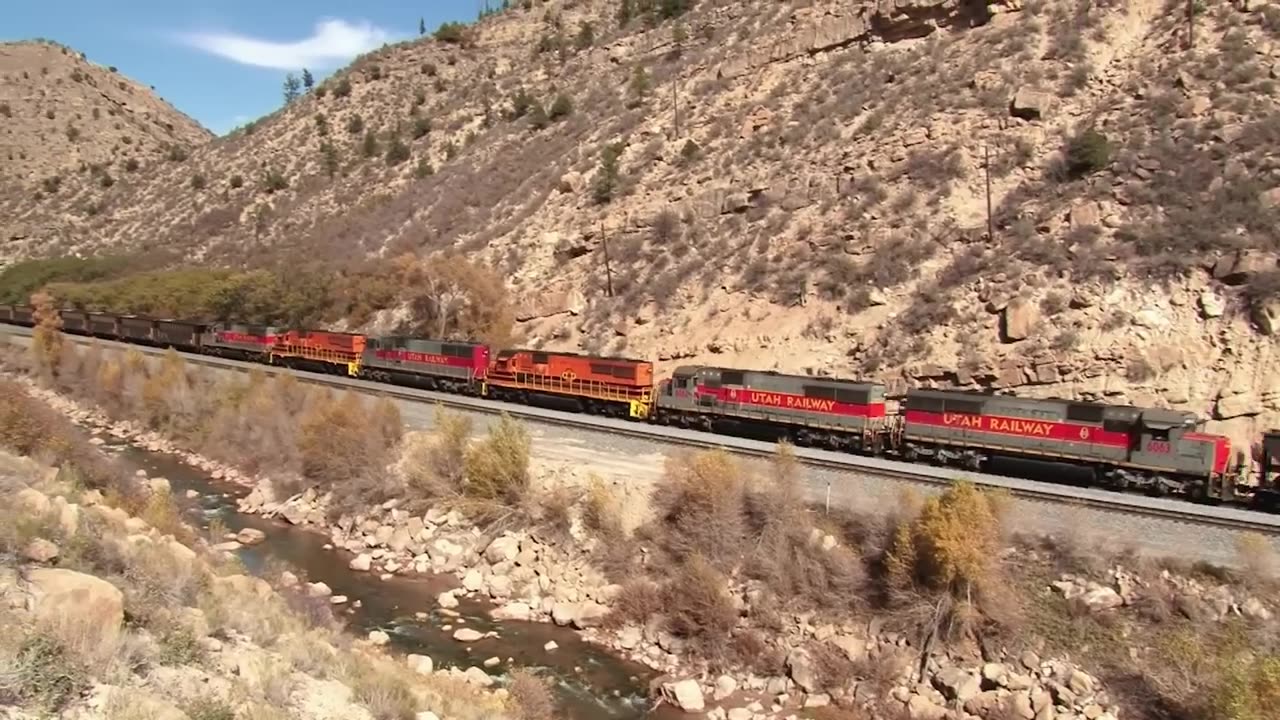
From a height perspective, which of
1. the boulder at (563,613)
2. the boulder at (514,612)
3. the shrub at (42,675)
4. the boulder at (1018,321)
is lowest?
the boulder at (514,612)

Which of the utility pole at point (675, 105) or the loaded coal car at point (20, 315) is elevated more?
the utility pole at point (675, 105)

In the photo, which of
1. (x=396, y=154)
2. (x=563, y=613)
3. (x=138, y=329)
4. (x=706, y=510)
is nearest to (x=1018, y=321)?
(x=706, y=510)

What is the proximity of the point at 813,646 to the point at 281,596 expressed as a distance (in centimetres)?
1262

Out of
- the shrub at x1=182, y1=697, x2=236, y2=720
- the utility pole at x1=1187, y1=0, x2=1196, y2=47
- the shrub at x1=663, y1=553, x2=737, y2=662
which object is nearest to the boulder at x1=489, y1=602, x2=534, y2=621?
the shrub at x1=663, y1=553, x2=737, y2=662

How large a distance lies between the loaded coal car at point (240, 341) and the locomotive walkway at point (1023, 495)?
2623 cm

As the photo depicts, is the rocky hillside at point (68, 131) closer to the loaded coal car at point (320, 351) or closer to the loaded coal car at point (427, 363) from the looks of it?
the loaded coal car at point (320, 351)

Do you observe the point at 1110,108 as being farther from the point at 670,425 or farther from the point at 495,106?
the point at 495,106

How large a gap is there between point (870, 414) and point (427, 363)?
2491cm

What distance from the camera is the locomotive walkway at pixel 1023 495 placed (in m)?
18.9

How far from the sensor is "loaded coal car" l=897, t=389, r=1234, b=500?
72.4 feet

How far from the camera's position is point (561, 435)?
1259 inches

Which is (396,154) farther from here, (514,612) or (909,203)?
(514,612)

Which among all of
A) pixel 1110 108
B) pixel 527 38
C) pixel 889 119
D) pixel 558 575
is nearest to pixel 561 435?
pixel 558 575

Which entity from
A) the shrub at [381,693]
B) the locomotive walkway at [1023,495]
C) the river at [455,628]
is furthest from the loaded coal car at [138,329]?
the shrub at [381,693]
